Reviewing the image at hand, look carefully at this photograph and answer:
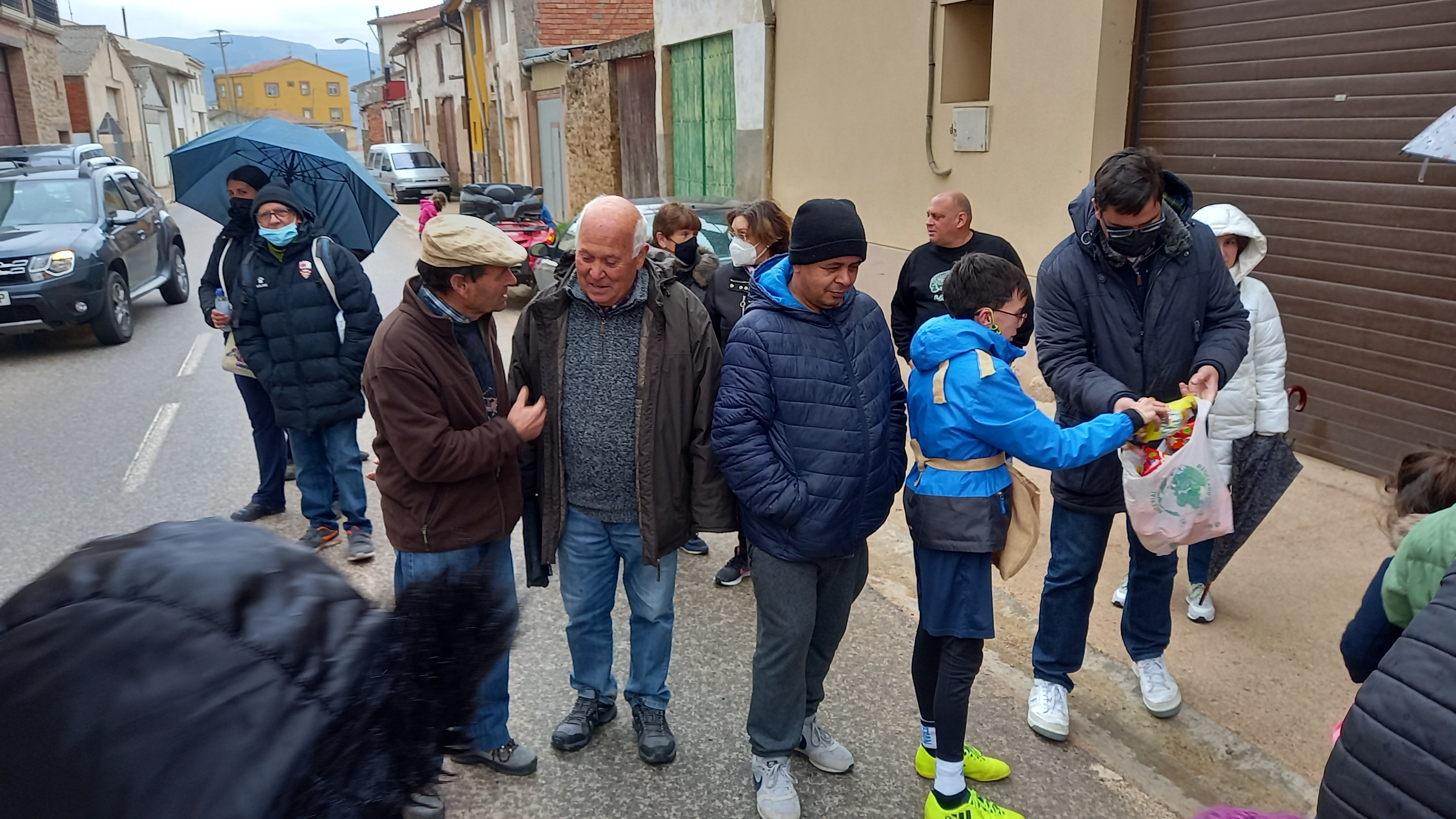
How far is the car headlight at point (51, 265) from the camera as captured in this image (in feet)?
30.4

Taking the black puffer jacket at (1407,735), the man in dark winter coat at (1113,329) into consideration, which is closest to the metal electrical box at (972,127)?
the man in dark winter coat at (1113,329)

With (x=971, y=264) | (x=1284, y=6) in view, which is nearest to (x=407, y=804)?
(x=971, y=264)

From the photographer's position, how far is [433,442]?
284 centimetres

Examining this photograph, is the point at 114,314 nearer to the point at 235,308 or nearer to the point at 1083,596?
the point at 235,308

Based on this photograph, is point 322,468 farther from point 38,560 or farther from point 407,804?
point 407,804

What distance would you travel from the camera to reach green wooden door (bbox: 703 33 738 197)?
12.6 m

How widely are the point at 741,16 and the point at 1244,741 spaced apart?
34.2ft

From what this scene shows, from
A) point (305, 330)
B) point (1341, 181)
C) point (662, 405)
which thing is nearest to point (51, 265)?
point (305, 330)

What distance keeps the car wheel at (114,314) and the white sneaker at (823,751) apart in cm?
955

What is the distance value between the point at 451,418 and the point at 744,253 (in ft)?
6.04

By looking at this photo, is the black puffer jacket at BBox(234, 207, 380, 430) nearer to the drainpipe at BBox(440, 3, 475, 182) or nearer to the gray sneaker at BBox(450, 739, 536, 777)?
the gray sneaker at BBox(450, 739, 536, 777)

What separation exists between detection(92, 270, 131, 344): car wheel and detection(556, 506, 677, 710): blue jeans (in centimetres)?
891

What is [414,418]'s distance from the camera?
2.85 meters

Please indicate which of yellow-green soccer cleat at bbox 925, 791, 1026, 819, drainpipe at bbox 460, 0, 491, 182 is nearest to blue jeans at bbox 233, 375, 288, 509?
yellow-green soccer cleat at bbox 925, 791, 1026, 819
